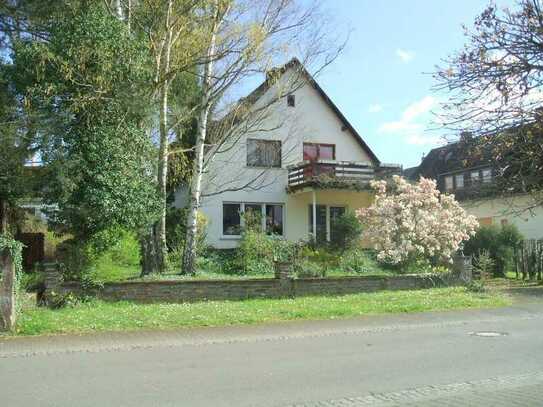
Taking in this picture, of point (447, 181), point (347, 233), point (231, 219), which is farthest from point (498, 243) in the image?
point (447, 181)

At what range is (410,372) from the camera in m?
8.38

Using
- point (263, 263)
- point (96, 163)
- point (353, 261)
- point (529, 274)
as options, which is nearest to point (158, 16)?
point (96, 163)

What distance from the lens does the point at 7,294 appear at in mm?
11328

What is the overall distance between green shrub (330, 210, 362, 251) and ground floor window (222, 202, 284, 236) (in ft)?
11.0

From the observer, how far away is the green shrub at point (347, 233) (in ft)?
80.7

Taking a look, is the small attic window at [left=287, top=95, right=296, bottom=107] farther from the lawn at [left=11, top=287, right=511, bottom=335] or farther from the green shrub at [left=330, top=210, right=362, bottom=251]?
the lawn at [left=11, top=287, right=511, bottom=335]

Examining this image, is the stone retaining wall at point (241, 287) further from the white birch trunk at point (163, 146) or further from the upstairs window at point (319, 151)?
the upstairs window at point (319, 151)

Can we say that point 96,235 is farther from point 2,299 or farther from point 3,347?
point 3,347

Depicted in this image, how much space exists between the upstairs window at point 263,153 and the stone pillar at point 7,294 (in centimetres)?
1682

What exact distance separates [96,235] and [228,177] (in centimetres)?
1099

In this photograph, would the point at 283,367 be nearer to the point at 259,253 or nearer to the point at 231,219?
the point at 259,253

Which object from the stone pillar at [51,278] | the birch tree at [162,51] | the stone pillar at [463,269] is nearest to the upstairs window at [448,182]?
the stone pillar at [463,269]

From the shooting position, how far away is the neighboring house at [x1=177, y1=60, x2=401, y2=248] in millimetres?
26453

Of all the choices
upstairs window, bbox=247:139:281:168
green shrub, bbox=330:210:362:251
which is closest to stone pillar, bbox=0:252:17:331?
green shrub, bbox=330:210:362:251
